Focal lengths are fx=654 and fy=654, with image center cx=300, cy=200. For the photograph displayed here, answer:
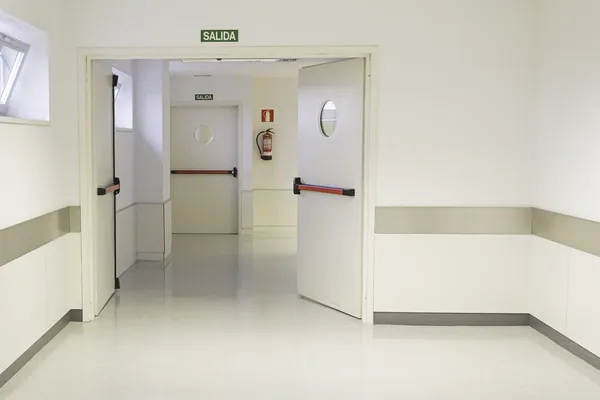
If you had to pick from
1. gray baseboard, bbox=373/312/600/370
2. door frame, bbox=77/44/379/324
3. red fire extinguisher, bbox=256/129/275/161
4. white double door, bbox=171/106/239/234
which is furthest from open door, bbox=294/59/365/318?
white double door, bbox=171/106/239/234

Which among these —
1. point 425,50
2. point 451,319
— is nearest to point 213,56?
point 425,50

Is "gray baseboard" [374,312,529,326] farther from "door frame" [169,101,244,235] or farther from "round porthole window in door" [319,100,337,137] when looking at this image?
"door frame" [169,101,244,235]

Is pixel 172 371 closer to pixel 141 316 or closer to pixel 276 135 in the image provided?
pixel 141 316

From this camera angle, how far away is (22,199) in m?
4.32

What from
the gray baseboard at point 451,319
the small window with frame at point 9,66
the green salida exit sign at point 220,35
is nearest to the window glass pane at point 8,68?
the small window with frame at point 9,66

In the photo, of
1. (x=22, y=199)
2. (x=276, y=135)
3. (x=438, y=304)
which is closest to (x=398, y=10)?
(x=438, y=304)

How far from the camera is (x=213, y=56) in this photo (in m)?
5.24

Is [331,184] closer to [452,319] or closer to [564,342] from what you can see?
[452,319]

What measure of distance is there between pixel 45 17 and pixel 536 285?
14.0ft

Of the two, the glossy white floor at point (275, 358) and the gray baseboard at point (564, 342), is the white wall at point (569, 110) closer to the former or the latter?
the gray baseboard at point (564, 342)

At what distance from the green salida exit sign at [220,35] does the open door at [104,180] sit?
3.21ft

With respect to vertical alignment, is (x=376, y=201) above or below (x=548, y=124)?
below

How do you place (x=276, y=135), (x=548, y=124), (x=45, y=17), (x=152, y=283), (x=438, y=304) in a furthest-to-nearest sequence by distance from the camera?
(x=276, y=135)
(x=152, y=283)
(x=438, y=304)
(x=548, y=124)
(x=45, y=17)

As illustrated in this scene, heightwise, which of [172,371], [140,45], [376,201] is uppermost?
[140,45]
